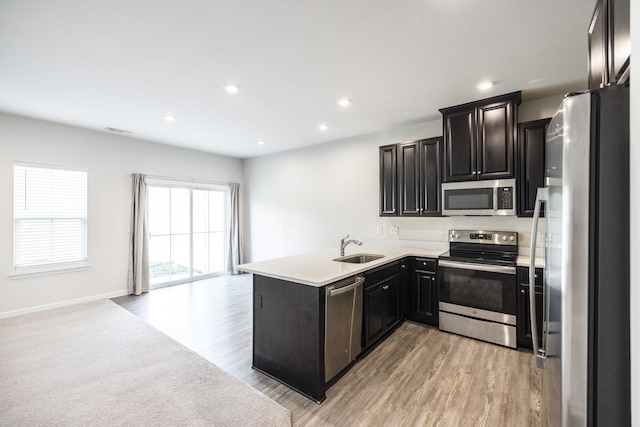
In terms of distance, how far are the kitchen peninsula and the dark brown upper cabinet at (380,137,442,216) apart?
143cm

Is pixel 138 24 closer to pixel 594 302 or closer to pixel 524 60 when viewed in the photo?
pixel 594 302

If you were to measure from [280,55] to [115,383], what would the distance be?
3.11 meters

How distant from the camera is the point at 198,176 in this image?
6016 mm

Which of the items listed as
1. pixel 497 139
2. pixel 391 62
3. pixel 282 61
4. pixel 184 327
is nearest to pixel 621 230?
pixel 391 62

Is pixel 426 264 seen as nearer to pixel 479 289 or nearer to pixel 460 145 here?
pixel 479 289

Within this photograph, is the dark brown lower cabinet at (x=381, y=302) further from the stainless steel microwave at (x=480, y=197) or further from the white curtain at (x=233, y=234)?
the white curtain at (x=233, y=234)

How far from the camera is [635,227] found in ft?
2.55

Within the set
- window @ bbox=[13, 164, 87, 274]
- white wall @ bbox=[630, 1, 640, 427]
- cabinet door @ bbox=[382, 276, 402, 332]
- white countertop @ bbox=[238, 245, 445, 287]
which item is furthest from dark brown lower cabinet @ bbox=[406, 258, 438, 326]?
window @ bbox=[13, 164, 87, 274]

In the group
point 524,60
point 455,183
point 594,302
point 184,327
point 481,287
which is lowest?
point 184,327

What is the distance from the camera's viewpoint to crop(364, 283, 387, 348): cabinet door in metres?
2.79

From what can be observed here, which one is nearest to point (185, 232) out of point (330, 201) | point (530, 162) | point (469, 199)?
point (330, 201)

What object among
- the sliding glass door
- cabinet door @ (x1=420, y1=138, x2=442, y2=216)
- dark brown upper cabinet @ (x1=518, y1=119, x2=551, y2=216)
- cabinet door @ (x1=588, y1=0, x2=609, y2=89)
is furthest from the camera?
the sliding glass door

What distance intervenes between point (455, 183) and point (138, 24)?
341 cm

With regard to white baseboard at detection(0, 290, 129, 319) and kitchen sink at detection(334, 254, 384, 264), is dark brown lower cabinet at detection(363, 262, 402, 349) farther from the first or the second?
white baseboard at detection(0, 290, 129, 319)
